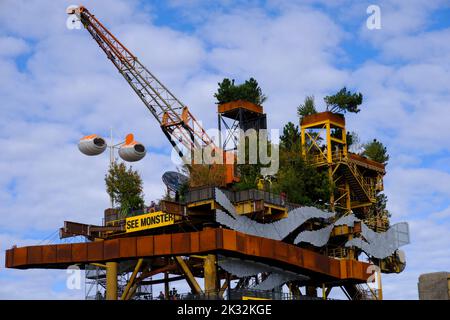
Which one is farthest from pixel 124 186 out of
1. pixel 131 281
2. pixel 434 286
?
pixel 434 286

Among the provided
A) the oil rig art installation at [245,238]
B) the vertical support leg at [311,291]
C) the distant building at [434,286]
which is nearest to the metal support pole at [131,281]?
the oil rig art installation at [245,238]

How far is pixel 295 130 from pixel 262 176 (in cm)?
994

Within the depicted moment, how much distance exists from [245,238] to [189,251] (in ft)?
15.6

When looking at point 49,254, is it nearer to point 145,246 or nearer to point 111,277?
point 111,277

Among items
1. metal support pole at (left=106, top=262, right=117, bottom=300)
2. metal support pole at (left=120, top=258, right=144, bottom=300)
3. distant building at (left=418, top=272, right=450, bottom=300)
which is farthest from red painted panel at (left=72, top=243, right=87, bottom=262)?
distant building at (left=418, top=272, right=450, bottom=300)

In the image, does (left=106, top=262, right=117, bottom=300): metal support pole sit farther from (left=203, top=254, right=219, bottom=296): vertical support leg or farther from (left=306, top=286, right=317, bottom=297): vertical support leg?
(left=306, top=286, right=317, bottom=297): vertical support leg

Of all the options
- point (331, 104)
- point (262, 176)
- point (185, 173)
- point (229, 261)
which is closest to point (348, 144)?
point (331, 104)

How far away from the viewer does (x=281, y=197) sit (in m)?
77.9

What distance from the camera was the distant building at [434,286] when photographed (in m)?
59.6

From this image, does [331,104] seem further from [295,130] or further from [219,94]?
[219,94]

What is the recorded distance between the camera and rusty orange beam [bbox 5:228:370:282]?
232 feet

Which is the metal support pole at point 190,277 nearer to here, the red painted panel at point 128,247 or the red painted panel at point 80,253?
the red painted panel at point 128,247
